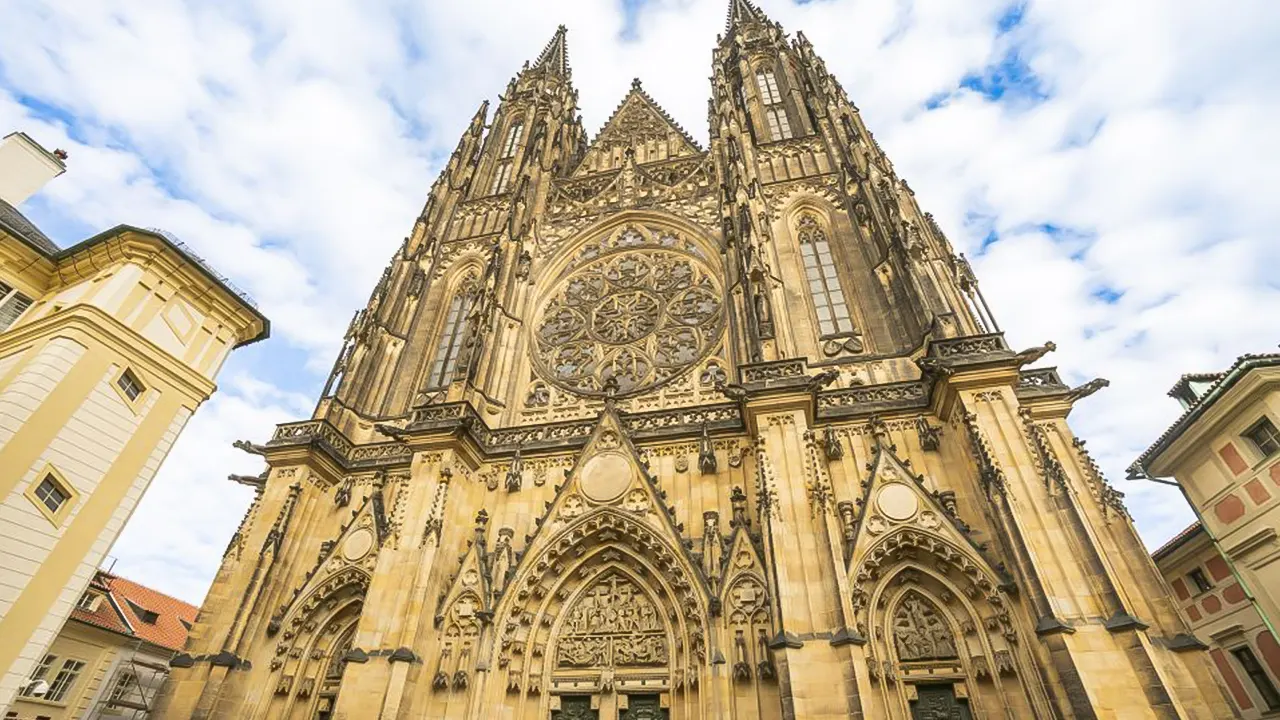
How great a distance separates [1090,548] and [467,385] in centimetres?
1105

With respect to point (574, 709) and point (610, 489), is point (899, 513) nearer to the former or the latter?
point (610, 489)

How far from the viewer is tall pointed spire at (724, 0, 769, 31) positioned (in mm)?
24022

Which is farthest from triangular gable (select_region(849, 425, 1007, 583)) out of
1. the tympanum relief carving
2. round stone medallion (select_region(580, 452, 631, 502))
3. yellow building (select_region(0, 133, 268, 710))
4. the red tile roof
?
the red tile roof

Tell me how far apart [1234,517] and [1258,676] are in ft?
10.9

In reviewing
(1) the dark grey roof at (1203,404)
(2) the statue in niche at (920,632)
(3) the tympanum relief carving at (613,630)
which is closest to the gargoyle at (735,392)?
(3) the tympanum relief carving at (613,630)

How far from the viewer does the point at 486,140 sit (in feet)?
75.5

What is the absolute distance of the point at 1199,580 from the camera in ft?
46.1

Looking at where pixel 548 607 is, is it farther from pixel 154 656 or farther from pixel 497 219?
pixel 154 656

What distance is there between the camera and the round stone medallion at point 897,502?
9.83 meters

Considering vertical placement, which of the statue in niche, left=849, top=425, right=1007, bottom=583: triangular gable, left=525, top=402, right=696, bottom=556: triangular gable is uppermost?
left=525, top=402, right=696, bottom=556: triangular gable

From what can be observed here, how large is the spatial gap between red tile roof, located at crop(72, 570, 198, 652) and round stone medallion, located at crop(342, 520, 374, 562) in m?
10.5

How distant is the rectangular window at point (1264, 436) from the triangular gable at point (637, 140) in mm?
14787

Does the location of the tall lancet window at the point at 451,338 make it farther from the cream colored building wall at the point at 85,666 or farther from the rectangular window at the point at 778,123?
the cream colored building wall at the point at 85,666

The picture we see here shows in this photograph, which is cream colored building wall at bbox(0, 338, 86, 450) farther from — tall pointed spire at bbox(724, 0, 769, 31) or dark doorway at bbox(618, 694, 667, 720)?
tall pointed spire at bbox(724, 0, 769, 31)
